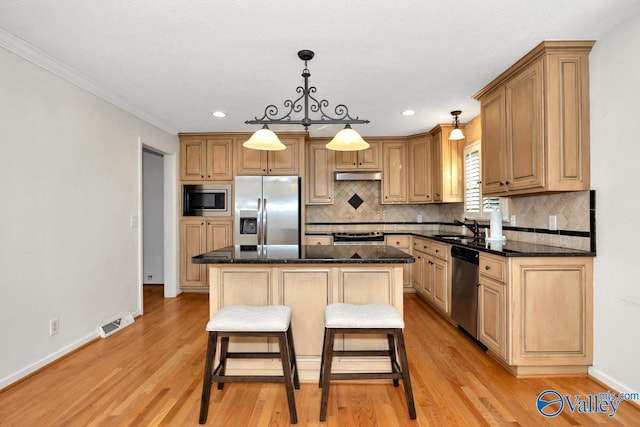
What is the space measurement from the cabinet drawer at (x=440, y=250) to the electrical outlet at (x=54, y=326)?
3598mm

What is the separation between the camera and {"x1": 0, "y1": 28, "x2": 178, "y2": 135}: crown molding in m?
2.28

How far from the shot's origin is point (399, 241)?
189 inches

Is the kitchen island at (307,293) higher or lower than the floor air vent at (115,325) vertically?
higher

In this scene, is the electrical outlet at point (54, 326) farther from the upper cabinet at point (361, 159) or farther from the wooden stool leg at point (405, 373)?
the upper cabinet at point (361, 159)

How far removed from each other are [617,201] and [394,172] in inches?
121

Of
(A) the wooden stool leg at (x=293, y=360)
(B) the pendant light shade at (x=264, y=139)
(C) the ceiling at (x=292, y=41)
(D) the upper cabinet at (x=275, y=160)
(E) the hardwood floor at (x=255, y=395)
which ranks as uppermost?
(C) the ceiling at (x=292, y=41)

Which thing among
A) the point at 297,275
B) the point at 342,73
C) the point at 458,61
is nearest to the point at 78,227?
the point at 297,275

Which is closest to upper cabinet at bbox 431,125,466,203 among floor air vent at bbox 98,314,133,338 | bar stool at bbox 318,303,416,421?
bar stool at bbox 318,303,416,421

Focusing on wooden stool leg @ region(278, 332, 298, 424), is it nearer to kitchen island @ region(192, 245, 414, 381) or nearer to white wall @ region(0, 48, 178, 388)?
kitchen island @ region(192, 245, 414, 381)

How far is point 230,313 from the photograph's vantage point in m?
1.96

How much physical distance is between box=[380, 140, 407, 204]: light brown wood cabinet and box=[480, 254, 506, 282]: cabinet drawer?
7.80 ft

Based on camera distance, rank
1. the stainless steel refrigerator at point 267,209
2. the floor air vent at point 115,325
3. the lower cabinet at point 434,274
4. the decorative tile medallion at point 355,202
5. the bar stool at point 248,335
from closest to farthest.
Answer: the bar stool at point 248,335 → the floor air vent at point 115,325 → the lower cabinet at point 434,274 → the stainless steel refrigerator at point 267,209 → the decorative tile medallion at point 355,202

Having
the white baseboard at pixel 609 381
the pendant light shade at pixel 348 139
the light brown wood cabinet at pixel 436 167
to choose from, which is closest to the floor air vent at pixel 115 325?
the pendant light shade at pixel 348 139

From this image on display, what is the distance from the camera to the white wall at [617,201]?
2055 millimetres
